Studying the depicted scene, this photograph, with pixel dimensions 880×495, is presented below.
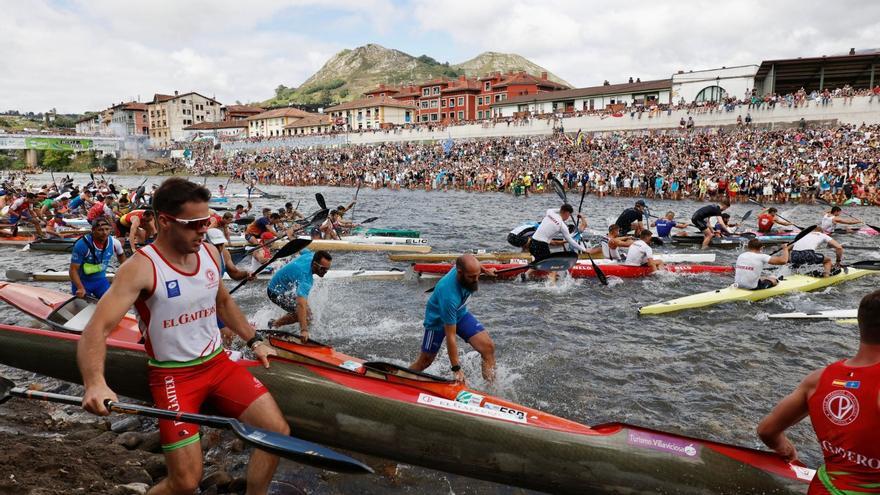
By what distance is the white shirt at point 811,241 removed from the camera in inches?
469

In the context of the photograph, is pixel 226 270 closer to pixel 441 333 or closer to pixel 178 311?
pixel 441 333

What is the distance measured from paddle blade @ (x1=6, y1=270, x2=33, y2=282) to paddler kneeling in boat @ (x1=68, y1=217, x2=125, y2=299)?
536 centimetres

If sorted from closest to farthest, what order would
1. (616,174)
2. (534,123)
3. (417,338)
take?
(417,338) → (616,174) → (534,123)

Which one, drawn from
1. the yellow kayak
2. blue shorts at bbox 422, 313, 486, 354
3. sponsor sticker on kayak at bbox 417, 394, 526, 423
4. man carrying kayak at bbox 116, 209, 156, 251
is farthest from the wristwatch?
the yellow kayak

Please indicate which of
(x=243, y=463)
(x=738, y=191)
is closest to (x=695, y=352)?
(x=243, y=463)

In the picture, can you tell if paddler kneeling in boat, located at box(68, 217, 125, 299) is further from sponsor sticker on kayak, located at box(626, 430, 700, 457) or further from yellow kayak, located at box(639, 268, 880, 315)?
yellow kayak, located at box(639, 268, 880, 315)

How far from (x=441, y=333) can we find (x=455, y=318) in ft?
1.26

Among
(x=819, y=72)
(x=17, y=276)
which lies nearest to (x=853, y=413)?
(x=17, y=276)

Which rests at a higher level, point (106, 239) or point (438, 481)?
point (106, 239)

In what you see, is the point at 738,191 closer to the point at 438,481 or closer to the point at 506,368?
the point at 506,368

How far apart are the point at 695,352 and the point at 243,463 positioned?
682cm

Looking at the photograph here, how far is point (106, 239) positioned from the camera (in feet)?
25.1

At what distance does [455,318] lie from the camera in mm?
5746

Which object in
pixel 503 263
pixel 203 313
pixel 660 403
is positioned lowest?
pixel 660 403
